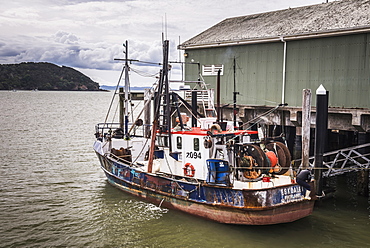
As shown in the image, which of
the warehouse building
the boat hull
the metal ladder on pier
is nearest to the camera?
the boat hull

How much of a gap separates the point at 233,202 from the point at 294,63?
26.9ft

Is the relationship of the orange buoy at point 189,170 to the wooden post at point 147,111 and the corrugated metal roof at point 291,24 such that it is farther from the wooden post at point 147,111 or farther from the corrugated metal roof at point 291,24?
the corrugated metal roof at point 291,24

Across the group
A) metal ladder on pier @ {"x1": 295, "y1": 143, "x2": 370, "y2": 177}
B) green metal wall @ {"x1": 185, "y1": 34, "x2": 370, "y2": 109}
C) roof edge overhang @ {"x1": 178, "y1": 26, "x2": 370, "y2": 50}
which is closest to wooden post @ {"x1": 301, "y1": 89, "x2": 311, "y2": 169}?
metal ladder on pier @ {"x1": 295, "y1": 143, "x2": 370, "y2": 177}

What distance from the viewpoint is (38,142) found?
30.5 metres

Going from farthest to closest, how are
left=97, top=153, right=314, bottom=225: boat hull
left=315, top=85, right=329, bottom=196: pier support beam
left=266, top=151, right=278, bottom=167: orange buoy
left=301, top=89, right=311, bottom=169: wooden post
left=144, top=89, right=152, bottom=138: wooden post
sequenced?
left=144, top=89, right=152, bottom=138: wooden post < left=266, top=151, right=278, bottom=167: orange buoy < left=301, top=89, right=311, bottom=169: wooden post < left=315, top=85, right=329, bottom=196: pier support beam < left=97, top=153, right=314, bottom=225: boat hull

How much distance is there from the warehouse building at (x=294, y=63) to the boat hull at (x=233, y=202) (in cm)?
460

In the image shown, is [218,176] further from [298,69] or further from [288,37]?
[288,37]

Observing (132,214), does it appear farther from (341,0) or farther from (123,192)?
(341,0)

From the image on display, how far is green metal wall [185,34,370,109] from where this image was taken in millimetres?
15789

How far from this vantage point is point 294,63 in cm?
1795

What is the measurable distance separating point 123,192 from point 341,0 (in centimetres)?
1432

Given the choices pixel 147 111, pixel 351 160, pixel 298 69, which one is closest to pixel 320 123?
pixel 351 160

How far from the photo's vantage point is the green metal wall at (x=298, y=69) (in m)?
15.8

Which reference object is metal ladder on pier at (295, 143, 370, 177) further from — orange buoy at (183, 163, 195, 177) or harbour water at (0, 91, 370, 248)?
orange buoy at (183, 163, 195, 177)
